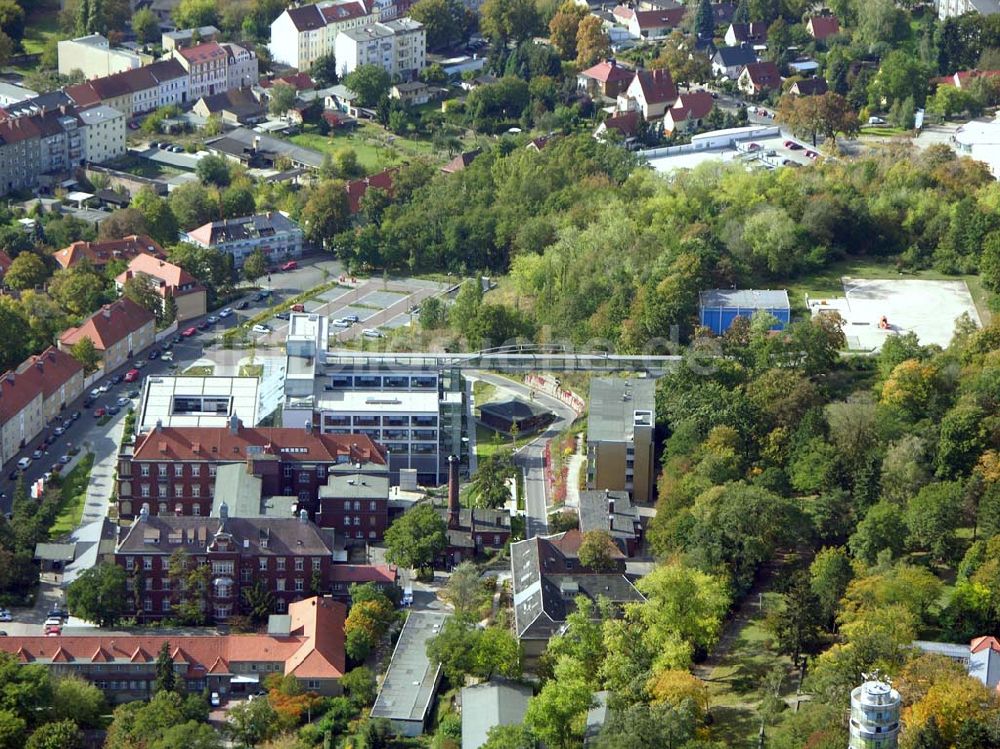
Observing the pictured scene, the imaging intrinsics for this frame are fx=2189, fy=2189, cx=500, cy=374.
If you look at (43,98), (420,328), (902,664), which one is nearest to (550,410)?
(420,328)

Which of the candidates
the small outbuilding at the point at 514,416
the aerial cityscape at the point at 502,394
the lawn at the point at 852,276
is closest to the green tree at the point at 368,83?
the aerial cityscape at the point at 502,394

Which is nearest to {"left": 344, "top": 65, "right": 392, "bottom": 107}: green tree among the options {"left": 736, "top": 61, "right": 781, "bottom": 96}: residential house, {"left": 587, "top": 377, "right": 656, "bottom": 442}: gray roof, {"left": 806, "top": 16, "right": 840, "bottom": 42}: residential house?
{"left": 736, "top": 61, "right": 781, "bottom": 96}: residential house

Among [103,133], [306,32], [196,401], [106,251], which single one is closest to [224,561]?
[196,401]

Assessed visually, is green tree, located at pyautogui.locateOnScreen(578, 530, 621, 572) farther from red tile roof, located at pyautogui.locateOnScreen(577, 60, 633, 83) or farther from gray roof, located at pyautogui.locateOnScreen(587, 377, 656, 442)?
red tile roof, located at pyautogui.locateOnScreen(577, 60, 633, 83)

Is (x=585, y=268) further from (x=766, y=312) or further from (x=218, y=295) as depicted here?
(x=218, y=295)

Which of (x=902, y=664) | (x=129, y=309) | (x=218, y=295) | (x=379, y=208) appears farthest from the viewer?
(x=379, y=208)

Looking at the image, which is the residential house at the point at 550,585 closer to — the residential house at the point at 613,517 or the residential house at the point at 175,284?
the residential house at the point at 613,517

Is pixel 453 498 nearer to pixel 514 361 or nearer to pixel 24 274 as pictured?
pixel 514 361
